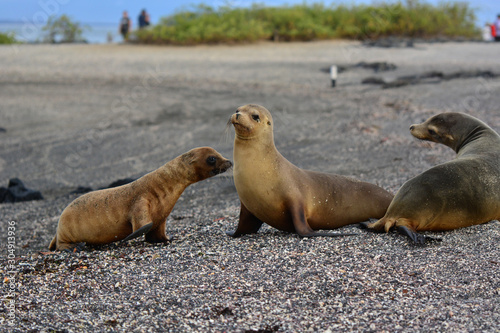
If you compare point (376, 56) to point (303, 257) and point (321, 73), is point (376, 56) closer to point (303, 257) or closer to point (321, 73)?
point (321, 73)

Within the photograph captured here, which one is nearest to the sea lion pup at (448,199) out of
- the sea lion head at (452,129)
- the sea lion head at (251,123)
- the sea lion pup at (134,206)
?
the sea lion head at (452,129)

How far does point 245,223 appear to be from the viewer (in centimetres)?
525

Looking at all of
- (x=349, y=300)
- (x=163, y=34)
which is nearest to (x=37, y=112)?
(x=163, y=34)

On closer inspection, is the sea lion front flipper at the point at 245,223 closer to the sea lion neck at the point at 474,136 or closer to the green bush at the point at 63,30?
the sea lion neck at the point at 474,136

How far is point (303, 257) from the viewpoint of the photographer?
4387mm

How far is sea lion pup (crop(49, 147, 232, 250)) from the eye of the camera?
5219 mm

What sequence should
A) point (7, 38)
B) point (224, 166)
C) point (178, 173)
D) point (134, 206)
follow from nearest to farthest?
point (134, 206), point (224, 166), point (178, 173), point (7, 38)

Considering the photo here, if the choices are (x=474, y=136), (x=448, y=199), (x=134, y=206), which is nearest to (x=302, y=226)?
(x=448, y=199)

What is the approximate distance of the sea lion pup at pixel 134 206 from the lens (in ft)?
17.1

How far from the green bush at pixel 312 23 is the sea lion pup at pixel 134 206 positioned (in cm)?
1591

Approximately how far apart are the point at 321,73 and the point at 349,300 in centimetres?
1313

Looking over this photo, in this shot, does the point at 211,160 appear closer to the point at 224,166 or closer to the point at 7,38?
the point at 224,166

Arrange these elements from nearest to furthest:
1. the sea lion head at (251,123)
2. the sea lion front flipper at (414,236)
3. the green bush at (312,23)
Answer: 1. the sea lion front flipper at (414,236)
2. the sea lion head at (251,123)
3. the green bush at (312,23)

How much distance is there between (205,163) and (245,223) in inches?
24.3
